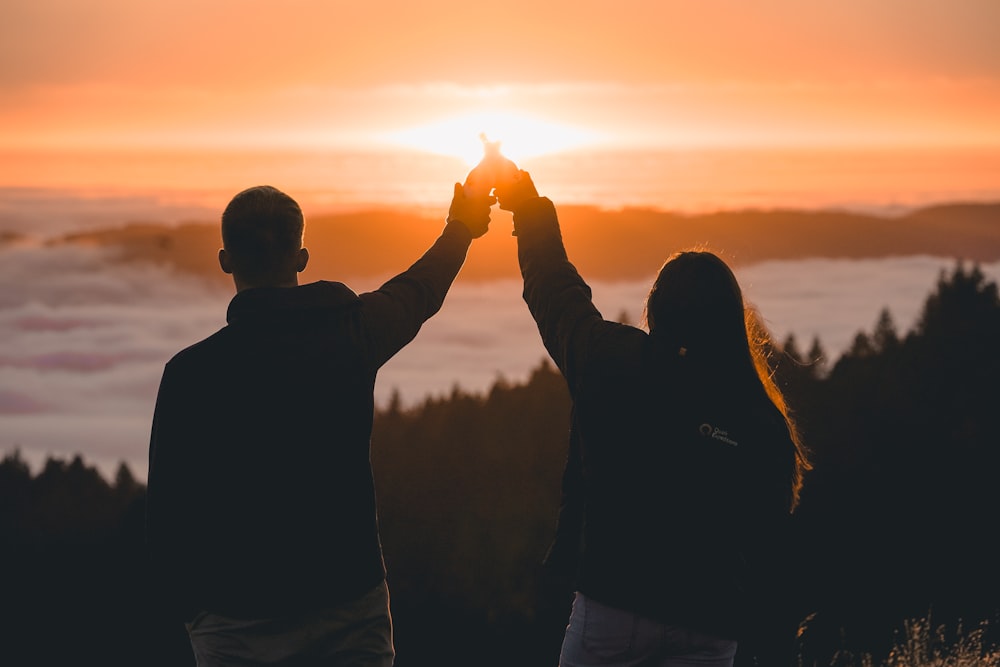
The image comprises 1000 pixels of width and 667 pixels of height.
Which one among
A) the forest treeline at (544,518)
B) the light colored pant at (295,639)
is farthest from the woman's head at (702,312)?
the forest treeline at (544,518)

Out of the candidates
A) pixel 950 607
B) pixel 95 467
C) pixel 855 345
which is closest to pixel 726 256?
pixel 950 607

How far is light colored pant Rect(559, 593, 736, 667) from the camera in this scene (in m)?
3.16

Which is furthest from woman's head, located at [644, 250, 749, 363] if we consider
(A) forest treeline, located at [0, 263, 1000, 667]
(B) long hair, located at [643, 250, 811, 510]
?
(A) forest treeline, located at [0, 263, 1000, 667]

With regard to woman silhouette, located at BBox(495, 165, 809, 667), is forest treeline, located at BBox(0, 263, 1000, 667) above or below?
below

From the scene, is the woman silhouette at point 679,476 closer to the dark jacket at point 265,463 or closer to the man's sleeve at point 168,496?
the dark jacket at point 265,463

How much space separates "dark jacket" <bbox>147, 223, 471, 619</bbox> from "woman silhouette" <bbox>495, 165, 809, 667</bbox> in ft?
2.33

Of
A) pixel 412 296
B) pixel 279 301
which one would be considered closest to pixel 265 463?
pixel 279 301

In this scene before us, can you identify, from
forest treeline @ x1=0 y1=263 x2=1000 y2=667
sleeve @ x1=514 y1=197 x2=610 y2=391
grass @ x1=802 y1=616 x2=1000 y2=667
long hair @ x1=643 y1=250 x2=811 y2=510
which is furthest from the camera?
forest treeline @ x1=0 y1=263 x2=1000 y2=667

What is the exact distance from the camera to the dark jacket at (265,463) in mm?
3064

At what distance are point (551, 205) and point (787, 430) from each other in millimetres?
1322

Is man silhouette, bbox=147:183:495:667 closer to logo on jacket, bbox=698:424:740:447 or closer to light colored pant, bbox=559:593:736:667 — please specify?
light colored pant, bbox=559:593:736:667

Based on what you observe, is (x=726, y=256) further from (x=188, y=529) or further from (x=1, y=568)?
(x=1, y=568)

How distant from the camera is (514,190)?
4.11 meters

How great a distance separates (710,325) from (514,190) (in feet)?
4.11
